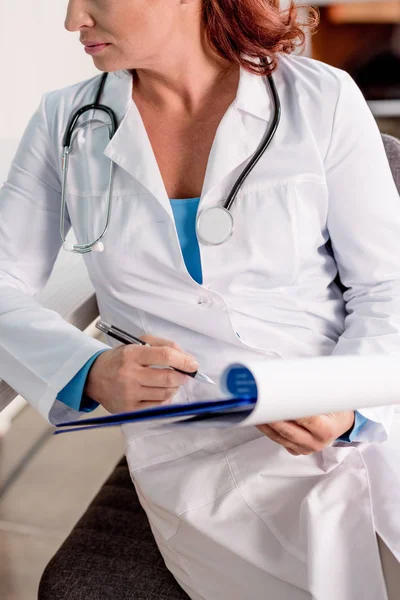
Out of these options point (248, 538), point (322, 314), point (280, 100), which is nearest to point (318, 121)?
point (280, 100)

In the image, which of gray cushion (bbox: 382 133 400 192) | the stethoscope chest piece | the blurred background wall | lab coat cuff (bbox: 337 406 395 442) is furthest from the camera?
the blurred background wall

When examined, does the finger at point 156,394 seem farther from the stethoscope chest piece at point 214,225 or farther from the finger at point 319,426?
the stethoscope chest piece at point 214,225

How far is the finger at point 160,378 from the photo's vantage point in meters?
0.84

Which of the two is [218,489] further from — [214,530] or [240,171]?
[240,171]

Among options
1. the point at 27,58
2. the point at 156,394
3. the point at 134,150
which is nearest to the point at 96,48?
the point at 134,150

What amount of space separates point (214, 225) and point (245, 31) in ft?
1.06

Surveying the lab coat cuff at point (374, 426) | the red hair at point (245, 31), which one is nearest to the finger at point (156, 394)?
the lab coat cuff at point (374, 426)

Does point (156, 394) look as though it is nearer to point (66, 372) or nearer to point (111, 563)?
point (66, 372)

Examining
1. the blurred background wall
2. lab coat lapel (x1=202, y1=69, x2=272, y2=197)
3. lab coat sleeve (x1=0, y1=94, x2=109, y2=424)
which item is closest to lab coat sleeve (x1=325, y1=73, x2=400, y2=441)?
lab coat lapel (x1=202, y1=69, x2=272, y2=197)

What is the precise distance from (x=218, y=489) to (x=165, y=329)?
238 millimetres

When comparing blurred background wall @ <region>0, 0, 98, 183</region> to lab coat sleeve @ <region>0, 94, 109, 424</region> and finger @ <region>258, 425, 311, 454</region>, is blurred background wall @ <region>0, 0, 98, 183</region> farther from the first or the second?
finger @ <region>258, 425, 311, 454</region>

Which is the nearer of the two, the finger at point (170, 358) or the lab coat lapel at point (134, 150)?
the finger at point (170, 358)

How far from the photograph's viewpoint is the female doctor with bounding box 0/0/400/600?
98 cm

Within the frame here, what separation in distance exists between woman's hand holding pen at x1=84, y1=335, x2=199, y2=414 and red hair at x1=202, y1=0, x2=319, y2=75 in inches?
19.1
